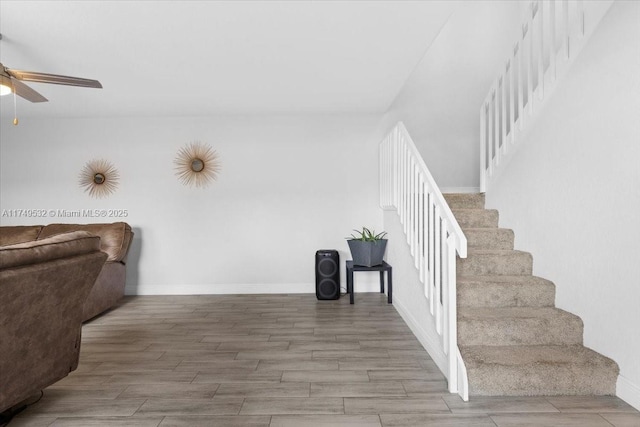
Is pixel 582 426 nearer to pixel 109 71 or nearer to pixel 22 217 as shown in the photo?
pixel 109 71

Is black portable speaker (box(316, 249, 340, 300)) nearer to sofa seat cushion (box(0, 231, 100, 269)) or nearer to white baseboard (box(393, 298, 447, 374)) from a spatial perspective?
white baseboard (box(393, 298, 447, 374))

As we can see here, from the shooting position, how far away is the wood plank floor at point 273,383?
202 centimetres

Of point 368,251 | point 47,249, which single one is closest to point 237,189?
point 368,251

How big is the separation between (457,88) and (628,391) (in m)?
3.91

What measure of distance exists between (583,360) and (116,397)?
2.71 meters

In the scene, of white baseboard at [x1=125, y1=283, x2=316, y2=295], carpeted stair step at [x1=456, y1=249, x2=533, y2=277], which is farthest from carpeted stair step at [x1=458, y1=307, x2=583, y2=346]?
white baseboard at [x1=125, y1=283, x2=316, y2=295]

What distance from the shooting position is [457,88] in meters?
5.08

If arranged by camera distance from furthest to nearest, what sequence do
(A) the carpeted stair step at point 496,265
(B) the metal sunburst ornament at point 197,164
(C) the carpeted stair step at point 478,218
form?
1. (B) the metal sunburst ornament at point 197,164
2. (C) the carpeted stair step at point 478,218
3. (A) the carpeted stair step at point 496,265

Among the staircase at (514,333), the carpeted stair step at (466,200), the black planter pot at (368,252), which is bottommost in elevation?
the staircase at (514,333)

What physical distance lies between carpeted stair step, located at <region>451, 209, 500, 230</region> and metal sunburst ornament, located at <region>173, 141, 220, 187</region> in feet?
10.3

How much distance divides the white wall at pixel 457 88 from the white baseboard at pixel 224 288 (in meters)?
1.91

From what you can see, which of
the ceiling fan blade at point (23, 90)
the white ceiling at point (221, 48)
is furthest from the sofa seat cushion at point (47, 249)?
the white ceiling at point (221, 48)

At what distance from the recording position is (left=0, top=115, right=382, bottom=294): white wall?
204 inches

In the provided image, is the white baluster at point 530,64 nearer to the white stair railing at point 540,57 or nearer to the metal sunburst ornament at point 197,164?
the white stair railing at point 540,57
